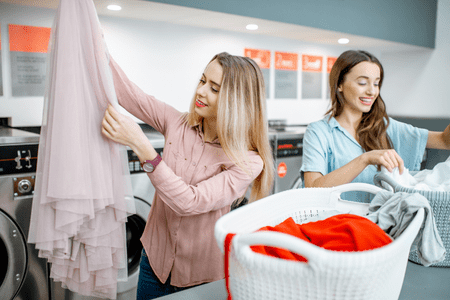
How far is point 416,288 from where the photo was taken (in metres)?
0.87

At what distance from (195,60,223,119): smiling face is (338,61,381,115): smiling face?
0.62 metres

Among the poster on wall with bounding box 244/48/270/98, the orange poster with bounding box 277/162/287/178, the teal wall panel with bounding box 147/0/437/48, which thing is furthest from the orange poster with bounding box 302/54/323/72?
the orange poster with bounding box 277/162/287/178

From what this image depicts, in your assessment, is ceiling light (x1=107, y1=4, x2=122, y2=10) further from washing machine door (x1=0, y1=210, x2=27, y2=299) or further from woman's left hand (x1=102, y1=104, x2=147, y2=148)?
woman's left hand (x1=102, y1=104, x2=147, y2=148)

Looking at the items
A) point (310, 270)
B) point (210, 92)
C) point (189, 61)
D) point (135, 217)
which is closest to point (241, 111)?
point (210, 92)

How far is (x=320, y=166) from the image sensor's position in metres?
1.43

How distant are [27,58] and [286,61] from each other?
6.53ft

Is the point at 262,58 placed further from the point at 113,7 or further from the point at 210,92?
the point at 210,92

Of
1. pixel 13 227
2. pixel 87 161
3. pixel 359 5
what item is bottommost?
pixel 13 227

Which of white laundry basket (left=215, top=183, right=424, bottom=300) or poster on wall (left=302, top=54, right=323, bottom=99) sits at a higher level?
poster on wall (left=302, top=54, right=323, bottom=99)

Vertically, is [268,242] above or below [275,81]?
below

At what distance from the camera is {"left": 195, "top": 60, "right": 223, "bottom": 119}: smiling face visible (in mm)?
1130

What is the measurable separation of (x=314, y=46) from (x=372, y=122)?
1994 mm

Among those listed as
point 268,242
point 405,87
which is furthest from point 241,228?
point 405,87

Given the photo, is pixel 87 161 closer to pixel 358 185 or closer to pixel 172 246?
pixel 172 246
